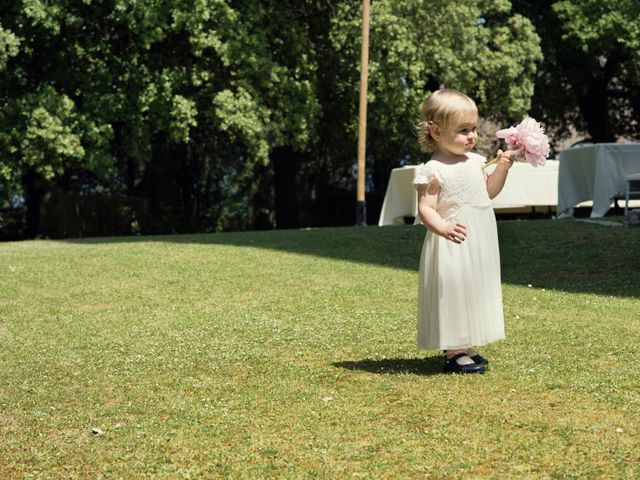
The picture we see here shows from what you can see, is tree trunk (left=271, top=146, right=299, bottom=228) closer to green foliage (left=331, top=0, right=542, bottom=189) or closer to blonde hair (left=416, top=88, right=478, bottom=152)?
green foliage (left=331, top=0, right=542, bottom=189)

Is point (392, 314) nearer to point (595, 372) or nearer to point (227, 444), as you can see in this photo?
point (595, 372)

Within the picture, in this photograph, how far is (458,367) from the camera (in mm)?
5980

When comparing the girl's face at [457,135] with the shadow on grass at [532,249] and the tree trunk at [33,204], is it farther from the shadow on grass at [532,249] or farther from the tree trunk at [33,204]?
the tree trunk at [33,204]

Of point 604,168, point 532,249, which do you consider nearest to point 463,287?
point 532,249

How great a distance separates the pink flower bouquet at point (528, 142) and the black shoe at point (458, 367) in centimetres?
112

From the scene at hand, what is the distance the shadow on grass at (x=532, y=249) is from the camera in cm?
1107

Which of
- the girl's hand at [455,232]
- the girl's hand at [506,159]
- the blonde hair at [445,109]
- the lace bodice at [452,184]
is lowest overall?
the girl's hand at [455,232]

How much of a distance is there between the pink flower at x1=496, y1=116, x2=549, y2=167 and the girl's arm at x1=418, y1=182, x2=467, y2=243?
1.90 ft

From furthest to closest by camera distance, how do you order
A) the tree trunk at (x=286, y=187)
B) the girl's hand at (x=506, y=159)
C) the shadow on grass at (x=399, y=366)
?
the tree trunk at (x=286, y=187) < the shadow on grass at (x=399, y=366) < the girl's hand at (x=506, y=159)

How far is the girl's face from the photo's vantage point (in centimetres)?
579

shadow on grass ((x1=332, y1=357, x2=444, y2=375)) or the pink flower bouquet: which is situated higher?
the pink flower bouquet

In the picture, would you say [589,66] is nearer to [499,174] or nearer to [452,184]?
[499,174]

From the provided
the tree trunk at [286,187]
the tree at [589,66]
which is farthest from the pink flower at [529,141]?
the tree trunk at [286,187]

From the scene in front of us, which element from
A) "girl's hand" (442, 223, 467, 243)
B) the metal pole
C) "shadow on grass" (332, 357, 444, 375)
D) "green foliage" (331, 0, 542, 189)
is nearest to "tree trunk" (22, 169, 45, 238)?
"green foliage" (331, 0, 542, 189)
